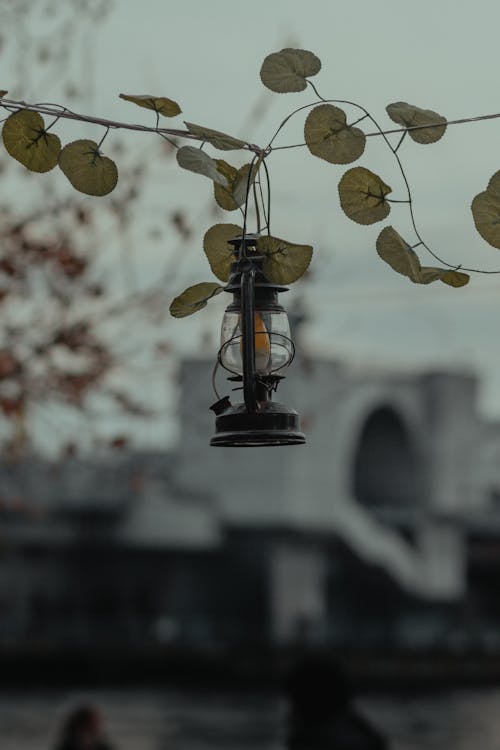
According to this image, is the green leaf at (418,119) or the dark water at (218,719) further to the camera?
the dark water at (218,719)

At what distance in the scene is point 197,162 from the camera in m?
2.52

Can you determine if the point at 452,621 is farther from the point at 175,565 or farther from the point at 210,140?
the point at 210,140

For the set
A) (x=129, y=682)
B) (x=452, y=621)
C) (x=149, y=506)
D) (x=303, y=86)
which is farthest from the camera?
(x=452, y=621)

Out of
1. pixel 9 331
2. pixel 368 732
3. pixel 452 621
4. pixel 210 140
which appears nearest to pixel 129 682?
pixel 452 621

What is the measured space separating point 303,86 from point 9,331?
792cm

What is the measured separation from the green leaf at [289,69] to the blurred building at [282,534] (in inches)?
1534

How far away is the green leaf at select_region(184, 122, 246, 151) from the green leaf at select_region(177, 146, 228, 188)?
1.6 inches

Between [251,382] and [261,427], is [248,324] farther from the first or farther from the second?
[261,427]

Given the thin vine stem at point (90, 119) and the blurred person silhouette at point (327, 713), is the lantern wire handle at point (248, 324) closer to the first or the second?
the thin vine stem at point (90, 119)

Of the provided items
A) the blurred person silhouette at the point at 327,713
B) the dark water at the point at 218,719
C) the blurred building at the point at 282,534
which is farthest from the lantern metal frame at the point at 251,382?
the blurred building at the point at 282,534

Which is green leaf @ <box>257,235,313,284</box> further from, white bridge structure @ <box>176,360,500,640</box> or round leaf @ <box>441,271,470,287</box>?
white bridge structure @ <box>176,360,500,640</box>

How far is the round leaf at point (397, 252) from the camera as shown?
2506 mm

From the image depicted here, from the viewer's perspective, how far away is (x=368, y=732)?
630 cm

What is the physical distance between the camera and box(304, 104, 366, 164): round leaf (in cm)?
258
